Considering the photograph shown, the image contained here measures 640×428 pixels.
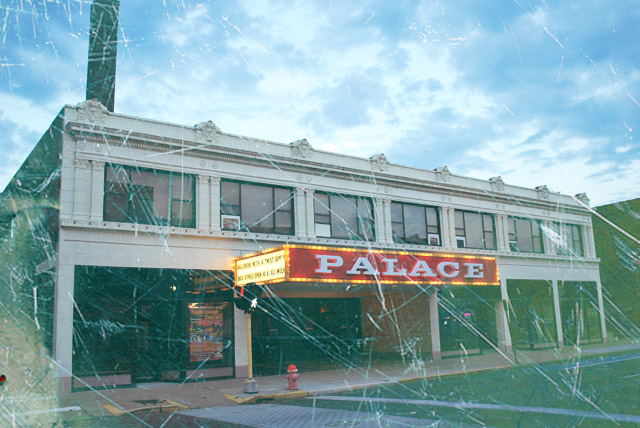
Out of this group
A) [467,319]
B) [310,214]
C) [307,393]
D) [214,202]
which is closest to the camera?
[307,393]

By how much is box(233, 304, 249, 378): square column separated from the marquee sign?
1.50 meters

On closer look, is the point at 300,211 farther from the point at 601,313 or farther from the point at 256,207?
the point at 601,313

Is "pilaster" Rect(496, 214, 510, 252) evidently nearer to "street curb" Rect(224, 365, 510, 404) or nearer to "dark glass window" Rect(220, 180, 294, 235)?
"street curb" Rect(224, 365, 510, 404)

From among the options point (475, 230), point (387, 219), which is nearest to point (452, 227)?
point (475, 230)

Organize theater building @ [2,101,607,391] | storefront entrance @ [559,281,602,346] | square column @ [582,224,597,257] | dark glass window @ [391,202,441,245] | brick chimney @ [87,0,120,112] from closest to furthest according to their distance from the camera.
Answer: theater building @ [2,101,607,391] → brick chimney @ [87,0,120,112] → dark glass window @ [391,202,441,245] → storefront entrance @ [559,281,602,346] → square column @ [582,224,597,257]

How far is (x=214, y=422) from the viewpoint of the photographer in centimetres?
1195

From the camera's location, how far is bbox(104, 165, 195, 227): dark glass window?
1950 cm

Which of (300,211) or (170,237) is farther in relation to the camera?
(300,211)

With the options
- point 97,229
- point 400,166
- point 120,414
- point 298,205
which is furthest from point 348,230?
point 120,414

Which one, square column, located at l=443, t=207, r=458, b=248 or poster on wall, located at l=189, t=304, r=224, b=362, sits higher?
square column, located at l=443, t=207, r=458, b=248

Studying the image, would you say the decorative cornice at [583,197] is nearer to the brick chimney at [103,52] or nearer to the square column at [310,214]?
the square column at [310,214]

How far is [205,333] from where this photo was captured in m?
20.6

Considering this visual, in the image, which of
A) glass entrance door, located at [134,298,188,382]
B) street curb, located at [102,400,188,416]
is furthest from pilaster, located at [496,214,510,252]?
street curb, located at [102,400,188,416]

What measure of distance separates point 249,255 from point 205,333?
11.9ft
